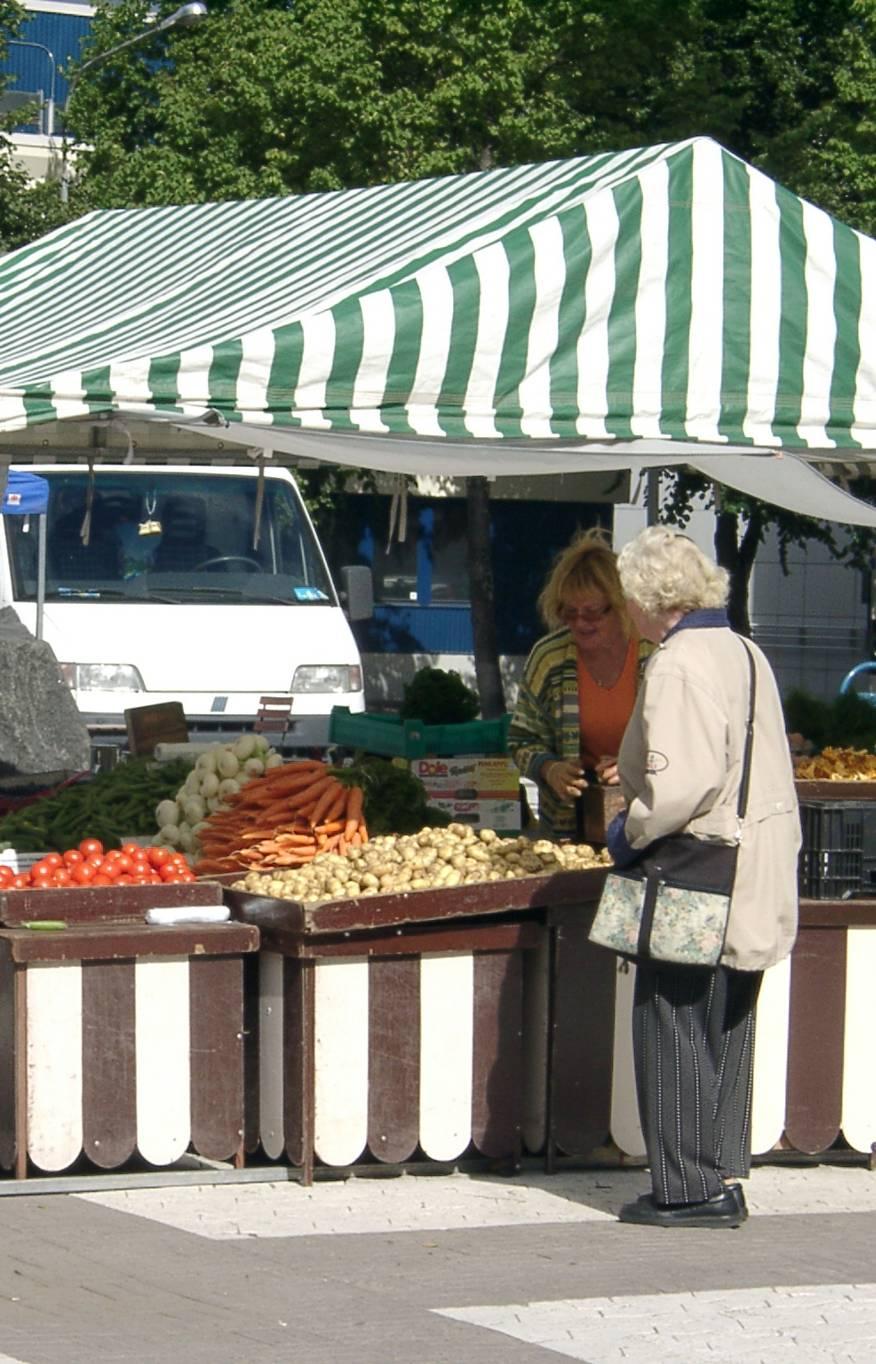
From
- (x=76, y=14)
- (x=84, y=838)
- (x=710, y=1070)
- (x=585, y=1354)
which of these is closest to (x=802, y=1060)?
(x=710, y=1070)

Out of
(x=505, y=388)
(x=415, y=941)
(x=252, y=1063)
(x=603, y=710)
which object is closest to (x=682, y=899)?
(x=415, y=941)

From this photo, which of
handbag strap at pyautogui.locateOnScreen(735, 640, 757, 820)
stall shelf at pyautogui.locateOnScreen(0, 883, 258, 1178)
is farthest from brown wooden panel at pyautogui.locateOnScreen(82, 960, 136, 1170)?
handbag strap at pyautogui.locateOnScreen(735, 640, 757, 820)

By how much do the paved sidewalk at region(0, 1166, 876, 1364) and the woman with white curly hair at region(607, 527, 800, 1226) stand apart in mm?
256

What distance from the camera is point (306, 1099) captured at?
20.9 ft

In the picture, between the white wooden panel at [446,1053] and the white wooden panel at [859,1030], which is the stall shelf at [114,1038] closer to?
the white wooden panel at [446,1053]

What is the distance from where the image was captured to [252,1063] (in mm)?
6613

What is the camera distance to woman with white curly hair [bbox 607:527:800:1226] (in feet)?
18.7

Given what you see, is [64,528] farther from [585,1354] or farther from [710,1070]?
[585,1354]

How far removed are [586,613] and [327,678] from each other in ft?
18.2

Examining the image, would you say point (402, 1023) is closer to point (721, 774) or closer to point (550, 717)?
point (721, 774)

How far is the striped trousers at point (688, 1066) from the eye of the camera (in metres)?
5.88

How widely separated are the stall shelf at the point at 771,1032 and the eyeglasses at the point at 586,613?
45.9 inches

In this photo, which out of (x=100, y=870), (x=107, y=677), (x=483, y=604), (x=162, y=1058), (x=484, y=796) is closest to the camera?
(x=162, y=1058)

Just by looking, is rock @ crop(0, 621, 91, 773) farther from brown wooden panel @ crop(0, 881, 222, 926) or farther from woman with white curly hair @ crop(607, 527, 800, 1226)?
woman with white curly hair @ crop(607, 527, 800, 1226)
